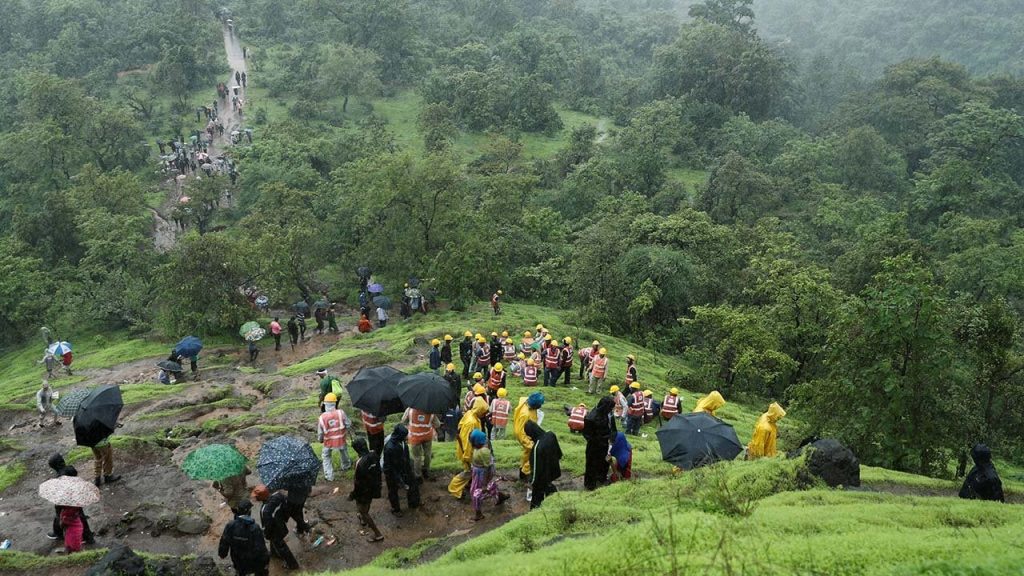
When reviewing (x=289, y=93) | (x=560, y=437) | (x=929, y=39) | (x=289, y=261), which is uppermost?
(x=929, y=39)

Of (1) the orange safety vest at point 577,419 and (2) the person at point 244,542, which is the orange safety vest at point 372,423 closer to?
(1) the orange safety vest at point 577,419

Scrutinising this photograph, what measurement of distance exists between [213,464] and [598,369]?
1138 centimetres

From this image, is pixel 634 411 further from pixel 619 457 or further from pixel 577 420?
pixel 619 457

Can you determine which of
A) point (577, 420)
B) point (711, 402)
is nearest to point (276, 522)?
point (577, 420)

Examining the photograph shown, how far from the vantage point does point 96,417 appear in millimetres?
12141

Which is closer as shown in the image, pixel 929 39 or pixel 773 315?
pixel 773 315

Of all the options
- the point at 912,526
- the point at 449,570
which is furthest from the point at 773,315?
the point at 449,570

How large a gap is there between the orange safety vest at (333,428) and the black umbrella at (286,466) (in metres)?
1.82

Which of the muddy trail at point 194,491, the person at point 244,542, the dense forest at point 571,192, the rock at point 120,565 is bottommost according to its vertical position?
the muddy trail at point 194,491

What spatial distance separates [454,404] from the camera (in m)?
12.2

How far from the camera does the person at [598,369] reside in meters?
19.1

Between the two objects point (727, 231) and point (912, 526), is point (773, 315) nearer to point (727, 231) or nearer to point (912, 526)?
point (727, 231)

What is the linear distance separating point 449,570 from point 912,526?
5.35 meters

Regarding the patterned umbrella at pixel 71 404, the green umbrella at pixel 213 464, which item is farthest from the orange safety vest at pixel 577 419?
the patterned umbrella at pixel 71 404
